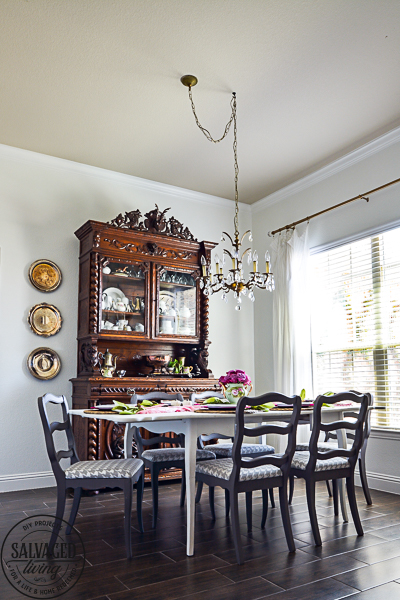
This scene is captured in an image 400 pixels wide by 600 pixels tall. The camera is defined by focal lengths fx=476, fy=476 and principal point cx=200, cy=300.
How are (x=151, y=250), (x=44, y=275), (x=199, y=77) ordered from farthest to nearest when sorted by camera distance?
1. (x=151, y=250)
2. (x=44, y=275)
3. (x=199, y=77)

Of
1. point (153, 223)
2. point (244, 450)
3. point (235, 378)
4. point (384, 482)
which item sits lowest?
point (384, 482)

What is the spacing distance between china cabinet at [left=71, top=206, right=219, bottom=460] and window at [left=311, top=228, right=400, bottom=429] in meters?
1.18

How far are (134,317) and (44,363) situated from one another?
3.08ft

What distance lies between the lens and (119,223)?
4.62 metres

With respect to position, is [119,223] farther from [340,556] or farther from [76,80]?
[340,556]

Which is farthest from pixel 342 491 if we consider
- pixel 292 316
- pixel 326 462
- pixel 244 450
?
pixel 292 316

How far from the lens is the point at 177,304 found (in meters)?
4.94

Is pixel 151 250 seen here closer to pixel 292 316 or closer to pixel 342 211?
pixel 292 316

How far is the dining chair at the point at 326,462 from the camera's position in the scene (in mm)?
2752

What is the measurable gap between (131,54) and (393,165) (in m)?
2.44

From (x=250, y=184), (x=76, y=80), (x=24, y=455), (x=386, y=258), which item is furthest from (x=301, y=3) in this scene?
(x=24, y=455)

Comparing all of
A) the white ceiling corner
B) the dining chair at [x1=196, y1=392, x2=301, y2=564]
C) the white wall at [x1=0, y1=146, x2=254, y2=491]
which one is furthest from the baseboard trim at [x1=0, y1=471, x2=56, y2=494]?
the white ceiling corner

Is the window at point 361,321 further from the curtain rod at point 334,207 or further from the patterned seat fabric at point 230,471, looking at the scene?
the patterned seat fabric at point 230,471

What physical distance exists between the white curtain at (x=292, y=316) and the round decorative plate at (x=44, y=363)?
7.61ft
